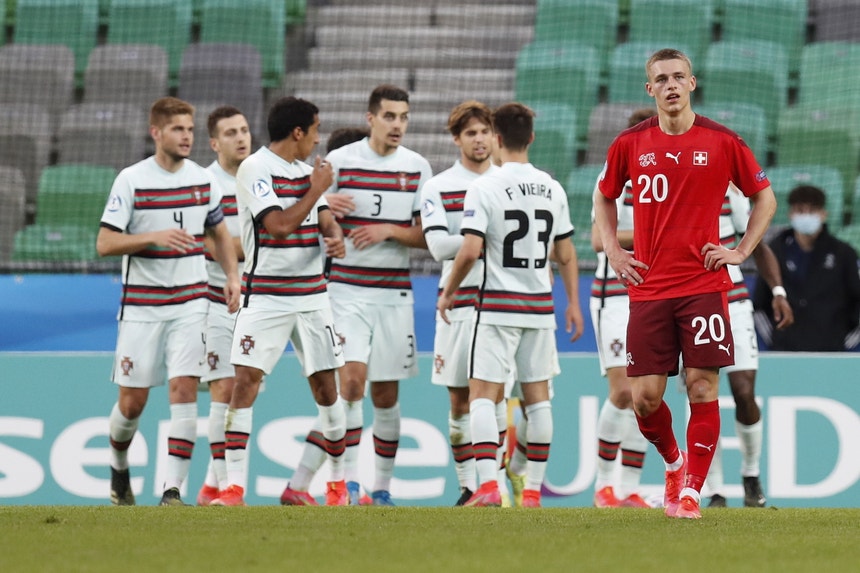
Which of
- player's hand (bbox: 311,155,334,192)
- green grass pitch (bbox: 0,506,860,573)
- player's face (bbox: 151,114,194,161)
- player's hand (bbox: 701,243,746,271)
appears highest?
player's face (bbox: 151,114,194,161)

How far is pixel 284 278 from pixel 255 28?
8195 mm

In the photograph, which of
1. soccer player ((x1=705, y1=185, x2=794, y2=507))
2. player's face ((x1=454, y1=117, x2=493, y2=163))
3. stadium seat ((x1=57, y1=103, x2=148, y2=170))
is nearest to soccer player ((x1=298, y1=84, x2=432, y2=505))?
player's face ((x1=454, y1=117, x2=493, y2=163))

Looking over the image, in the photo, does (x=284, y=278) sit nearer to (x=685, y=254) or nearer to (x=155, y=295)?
(x=155, y=295)

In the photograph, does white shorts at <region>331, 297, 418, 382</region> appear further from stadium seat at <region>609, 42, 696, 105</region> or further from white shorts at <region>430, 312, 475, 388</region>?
stadium seat at <region>609, 42, 696, 105</region>

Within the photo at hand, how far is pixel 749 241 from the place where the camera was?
610 cm

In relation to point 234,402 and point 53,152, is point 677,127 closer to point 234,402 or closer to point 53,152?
point 234,402

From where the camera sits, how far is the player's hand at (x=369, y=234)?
27.5 feet

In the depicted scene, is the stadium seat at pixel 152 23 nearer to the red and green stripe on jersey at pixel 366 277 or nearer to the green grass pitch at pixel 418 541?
the red and green stripe on jersey at pixel 366 277

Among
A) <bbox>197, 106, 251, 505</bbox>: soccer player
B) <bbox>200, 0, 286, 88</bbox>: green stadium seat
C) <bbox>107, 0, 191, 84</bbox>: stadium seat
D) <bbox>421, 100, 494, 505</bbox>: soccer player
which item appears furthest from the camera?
<bbox>107, 0, 191, 84</bbox>: stadium seat

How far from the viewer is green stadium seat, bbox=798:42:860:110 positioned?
14.3 metres

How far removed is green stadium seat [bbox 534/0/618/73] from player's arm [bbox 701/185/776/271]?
29.7ft

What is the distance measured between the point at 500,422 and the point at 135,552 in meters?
3.95

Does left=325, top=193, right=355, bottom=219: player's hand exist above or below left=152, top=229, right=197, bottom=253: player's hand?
above

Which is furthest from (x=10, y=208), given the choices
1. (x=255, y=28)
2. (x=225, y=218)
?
(x=225, y=218)
